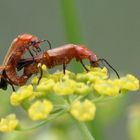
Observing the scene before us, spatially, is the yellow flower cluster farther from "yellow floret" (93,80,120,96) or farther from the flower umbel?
"yellow floret" (93,80,120,96)

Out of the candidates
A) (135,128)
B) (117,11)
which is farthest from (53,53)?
(117,11)

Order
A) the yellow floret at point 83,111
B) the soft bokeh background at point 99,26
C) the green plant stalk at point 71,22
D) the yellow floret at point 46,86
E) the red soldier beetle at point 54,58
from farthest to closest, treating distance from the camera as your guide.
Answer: the soft bokeh background at point 99,26, the green plant stalk at point 71,22, the red soldier beetle at point 54,58, the yellow floret at point 46,86, the yellow floret at point 83,111

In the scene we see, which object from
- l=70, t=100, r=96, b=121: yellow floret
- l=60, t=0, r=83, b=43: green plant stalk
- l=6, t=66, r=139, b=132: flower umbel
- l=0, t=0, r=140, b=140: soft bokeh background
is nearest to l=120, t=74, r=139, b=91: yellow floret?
l=6, t=66, r=139, b=132: flower umbel

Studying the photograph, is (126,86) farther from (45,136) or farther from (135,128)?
(45,136)

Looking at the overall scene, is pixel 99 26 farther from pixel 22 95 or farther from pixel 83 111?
pixel 83 111

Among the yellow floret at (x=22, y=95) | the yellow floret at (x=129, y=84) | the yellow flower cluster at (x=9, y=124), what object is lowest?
the yellow flower cluster at (x=9, y=124)

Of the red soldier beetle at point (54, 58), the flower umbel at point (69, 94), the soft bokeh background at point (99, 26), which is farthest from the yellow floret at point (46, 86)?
the soft bokeh background at point (99, 26)

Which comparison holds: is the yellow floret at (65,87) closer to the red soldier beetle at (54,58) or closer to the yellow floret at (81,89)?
the yellow floret at (81,89)

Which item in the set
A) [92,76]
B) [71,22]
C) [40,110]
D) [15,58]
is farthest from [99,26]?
[40,110]
